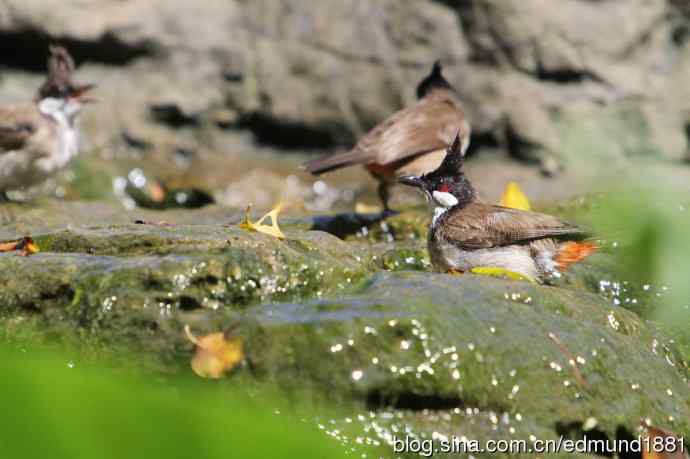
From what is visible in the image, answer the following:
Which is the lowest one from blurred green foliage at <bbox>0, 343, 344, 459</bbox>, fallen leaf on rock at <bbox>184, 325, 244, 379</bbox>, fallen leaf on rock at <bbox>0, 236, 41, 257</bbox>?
fallen leaf on rock at <bbox>0, 236, 41, 257</bbox>

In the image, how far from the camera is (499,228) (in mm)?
4992

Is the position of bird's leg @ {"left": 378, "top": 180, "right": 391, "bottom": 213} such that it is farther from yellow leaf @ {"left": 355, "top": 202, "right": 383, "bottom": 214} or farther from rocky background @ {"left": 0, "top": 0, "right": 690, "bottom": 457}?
rocky background @ {"left": 0, "top": 0, "right": 690, "bottom": 457}

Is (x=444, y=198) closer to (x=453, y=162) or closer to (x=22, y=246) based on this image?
(x=453, y=162)

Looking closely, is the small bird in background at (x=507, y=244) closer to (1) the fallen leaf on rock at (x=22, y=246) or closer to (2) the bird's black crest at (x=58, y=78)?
(1) the fallen leaf on rock at (x=22, y=246)

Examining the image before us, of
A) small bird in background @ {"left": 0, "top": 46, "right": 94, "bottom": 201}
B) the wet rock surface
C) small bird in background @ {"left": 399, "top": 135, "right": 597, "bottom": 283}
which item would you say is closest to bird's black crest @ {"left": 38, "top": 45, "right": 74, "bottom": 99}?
small bird in background @ {"left": 0, "top": 46, "right": 94, "bottom": 201}

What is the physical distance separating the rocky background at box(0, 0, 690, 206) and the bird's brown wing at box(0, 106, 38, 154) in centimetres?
204

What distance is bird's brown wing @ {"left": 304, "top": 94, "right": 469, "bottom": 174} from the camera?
21.6ft

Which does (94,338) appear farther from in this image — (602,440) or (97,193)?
(97,193)

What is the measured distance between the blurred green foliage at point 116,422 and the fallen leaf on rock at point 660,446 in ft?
8.84

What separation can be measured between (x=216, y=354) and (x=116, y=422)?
2163 mm

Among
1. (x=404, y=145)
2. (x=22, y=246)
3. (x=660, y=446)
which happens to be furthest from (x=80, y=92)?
(x=660, y=446)

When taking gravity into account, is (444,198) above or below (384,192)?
above

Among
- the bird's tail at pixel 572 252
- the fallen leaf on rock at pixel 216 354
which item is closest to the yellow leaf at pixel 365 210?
the bird's tail at pixel 572 252

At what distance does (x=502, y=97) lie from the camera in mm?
10344
